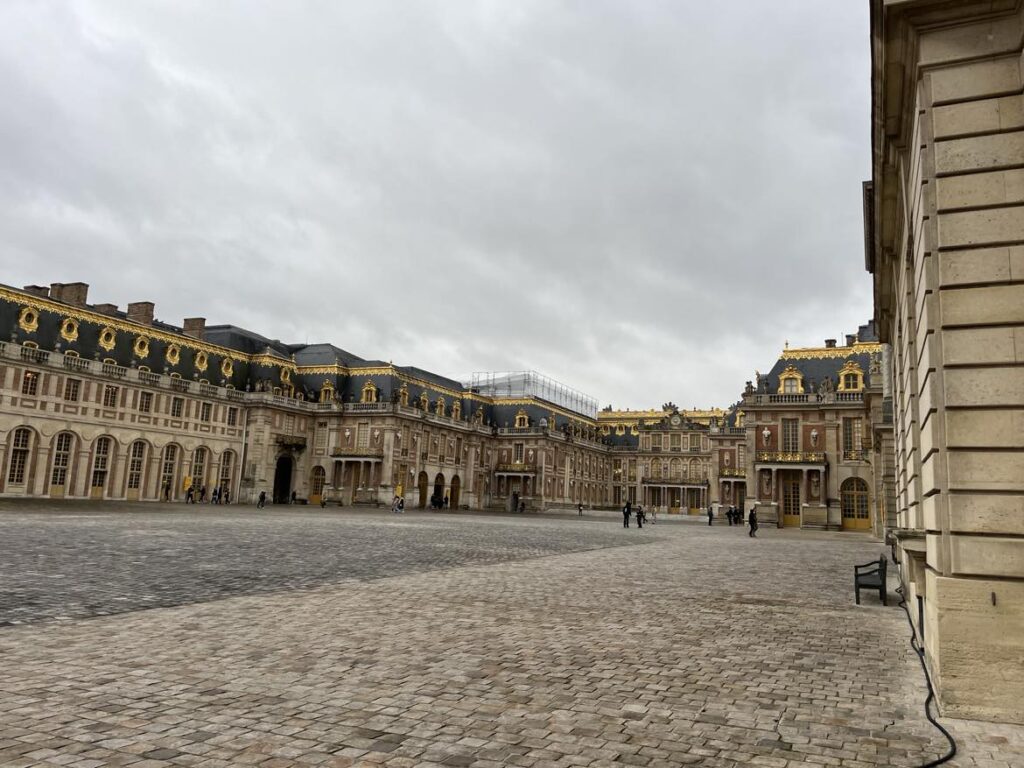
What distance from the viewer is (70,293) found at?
51719 millimetres

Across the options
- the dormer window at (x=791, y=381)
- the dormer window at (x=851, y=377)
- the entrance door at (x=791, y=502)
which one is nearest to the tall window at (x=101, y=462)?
the entrance door at (x=791, y=502)

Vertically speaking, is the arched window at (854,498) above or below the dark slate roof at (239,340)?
below

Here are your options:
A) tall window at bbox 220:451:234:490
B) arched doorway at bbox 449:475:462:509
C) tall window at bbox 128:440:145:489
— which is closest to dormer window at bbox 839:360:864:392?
arched doorway at bbox 449:475:462:509

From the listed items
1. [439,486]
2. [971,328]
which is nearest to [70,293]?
[439,486]

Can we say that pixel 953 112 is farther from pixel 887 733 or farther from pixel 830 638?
pixel 830 638

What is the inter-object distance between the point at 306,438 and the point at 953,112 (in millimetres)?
66127

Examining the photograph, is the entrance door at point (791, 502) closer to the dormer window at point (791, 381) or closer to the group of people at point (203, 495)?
the dormer window at point (791, 381)

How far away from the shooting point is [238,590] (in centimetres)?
1085

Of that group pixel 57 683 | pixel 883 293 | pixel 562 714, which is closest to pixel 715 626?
pixel 562 714

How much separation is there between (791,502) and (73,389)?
49.1 metres

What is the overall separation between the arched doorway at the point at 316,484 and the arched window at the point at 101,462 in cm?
2052

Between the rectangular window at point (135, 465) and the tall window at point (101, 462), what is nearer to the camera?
the tall window at point (101, 462)

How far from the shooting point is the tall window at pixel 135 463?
5200 centimetres

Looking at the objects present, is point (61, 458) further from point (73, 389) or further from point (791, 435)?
point (791, 435)
